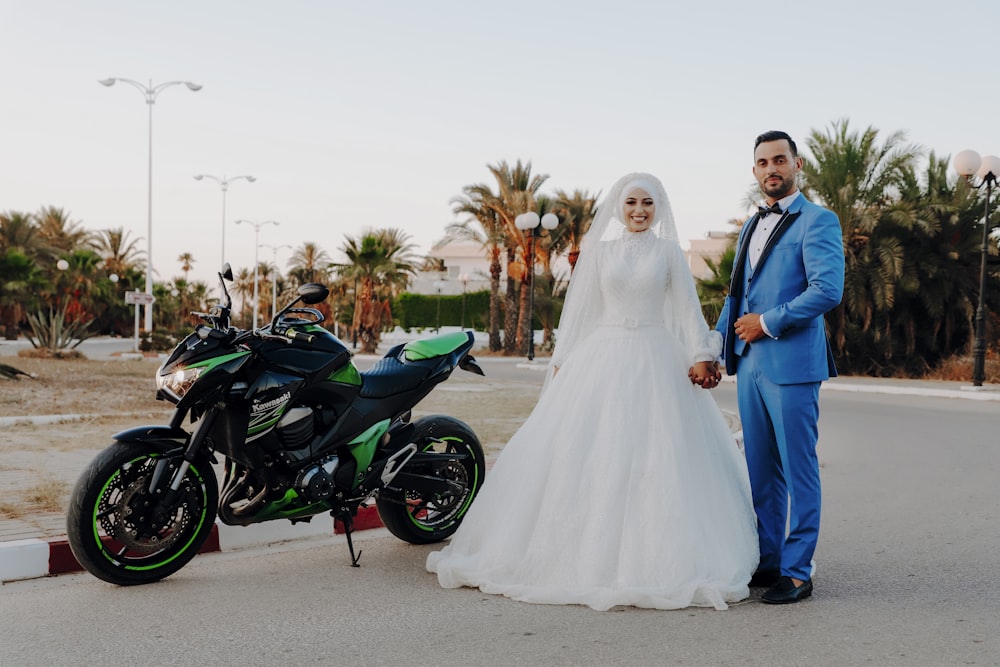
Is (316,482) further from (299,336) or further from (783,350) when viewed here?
(783,350)

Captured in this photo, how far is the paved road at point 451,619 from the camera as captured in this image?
3.63m

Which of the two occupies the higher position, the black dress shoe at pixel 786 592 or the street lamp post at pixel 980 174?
the street lamp post at pixel 980 174

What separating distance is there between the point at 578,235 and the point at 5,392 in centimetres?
2753

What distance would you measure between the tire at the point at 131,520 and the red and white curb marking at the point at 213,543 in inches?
16.0

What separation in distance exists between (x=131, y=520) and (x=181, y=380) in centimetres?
67

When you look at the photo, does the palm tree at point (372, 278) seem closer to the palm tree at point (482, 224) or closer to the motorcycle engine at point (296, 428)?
the palm tree at point (482, 224)

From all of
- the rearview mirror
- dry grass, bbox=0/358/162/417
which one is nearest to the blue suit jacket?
the rearview mirror

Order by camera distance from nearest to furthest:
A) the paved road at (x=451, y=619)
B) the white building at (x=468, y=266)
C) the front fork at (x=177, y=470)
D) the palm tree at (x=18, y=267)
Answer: the paved road at (x=451, y=619), the front fork at (x=177, y=470), the palm tree at (x=18, y=267), the white building at (x=468, y=266)

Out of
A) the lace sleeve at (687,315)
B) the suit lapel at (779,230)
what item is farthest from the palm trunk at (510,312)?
the suit lapel at (779,230)

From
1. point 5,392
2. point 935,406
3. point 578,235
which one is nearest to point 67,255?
point 578,235

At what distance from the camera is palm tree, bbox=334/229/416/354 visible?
41.9 m

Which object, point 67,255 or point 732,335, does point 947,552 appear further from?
point 67,255

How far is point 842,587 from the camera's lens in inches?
184

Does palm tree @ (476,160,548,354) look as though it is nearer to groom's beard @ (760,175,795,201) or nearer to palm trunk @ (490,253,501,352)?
palm trunk @ (490,253,501,352)
